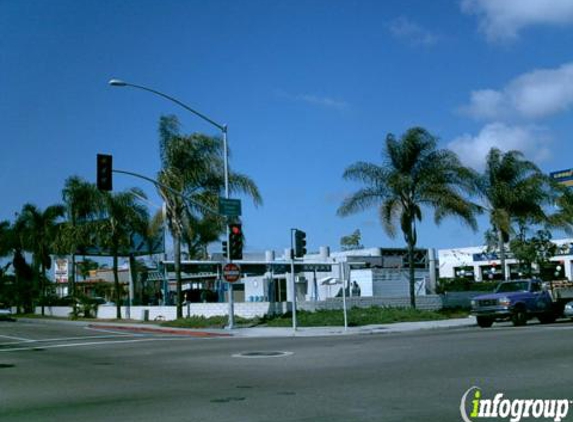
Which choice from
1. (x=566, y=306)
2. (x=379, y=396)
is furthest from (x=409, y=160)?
(x=379, y=396)

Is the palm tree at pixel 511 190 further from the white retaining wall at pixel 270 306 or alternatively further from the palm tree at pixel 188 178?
the palm tree at pixel 188 178

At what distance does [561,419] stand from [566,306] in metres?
22.1

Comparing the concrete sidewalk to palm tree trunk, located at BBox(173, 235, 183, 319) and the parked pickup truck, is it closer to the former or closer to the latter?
the parked pickup truck

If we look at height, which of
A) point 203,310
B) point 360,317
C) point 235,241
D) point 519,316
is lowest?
point 360,317

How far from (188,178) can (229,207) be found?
18.3ft

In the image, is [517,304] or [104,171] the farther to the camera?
[517,304]

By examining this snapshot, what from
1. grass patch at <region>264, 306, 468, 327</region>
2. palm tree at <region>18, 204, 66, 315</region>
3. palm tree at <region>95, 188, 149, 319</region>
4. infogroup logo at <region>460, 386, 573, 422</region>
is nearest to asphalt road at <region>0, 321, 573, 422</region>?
infogroup logo at <region>460, 386, 573, 422</region>

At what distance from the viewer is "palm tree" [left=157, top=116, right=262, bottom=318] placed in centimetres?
3516

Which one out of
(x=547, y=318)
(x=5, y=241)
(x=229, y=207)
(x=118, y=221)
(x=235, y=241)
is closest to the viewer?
(x=547, y=318)

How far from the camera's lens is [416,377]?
41.5 feet

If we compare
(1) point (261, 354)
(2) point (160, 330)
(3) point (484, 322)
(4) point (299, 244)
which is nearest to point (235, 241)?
(4) point (299, 244)

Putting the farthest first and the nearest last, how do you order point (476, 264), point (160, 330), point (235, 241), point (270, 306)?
point (476, 264) → point (270, 306) → point (160, 330) → point (235, 241)

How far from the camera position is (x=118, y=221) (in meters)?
44.0

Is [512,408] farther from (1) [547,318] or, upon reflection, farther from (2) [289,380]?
(1) [547,318]
